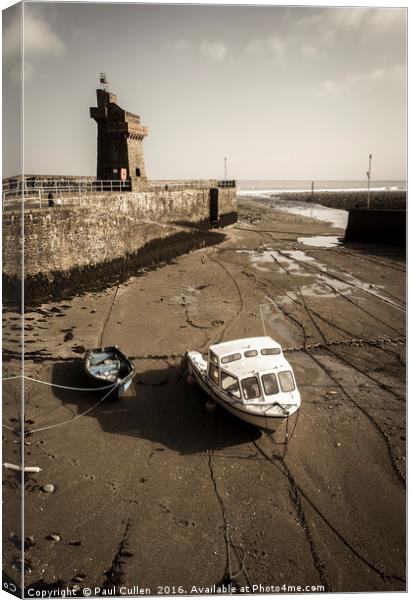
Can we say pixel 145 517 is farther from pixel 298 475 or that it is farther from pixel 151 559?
pixel 298 475

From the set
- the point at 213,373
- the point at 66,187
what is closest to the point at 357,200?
the point at 66,187

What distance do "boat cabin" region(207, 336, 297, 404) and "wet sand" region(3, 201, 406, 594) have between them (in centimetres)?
102

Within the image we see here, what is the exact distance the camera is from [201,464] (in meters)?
8.15

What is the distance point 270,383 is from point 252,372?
48 cm

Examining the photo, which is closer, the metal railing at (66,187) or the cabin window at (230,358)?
the metal railing at (66,187)

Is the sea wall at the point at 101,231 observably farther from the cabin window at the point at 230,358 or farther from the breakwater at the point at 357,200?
the breakwater at the point at 357,200

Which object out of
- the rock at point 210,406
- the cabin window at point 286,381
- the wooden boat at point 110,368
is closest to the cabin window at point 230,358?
the cabin window at point 286,381

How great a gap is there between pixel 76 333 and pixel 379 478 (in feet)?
35.3

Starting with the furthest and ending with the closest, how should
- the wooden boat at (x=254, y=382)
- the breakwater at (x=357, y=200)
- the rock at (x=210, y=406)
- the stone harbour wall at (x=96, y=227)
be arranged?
the breakwater at (x=357, y=200) → the stone harbour wall at (x=96, y=227) → the rock at (x=210, y=406) → the wooden boat at (x=254, y=382)

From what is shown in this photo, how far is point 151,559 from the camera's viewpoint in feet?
20.0

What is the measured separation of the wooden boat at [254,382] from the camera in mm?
8594

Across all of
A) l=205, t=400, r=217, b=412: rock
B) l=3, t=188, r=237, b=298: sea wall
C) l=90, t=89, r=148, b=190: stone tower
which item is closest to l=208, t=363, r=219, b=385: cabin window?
l=205, t=400, r=217, b=412: rock

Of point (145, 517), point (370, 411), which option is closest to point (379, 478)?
point (370, 411)

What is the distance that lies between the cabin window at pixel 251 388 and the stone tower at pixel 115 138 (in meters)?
21.8
